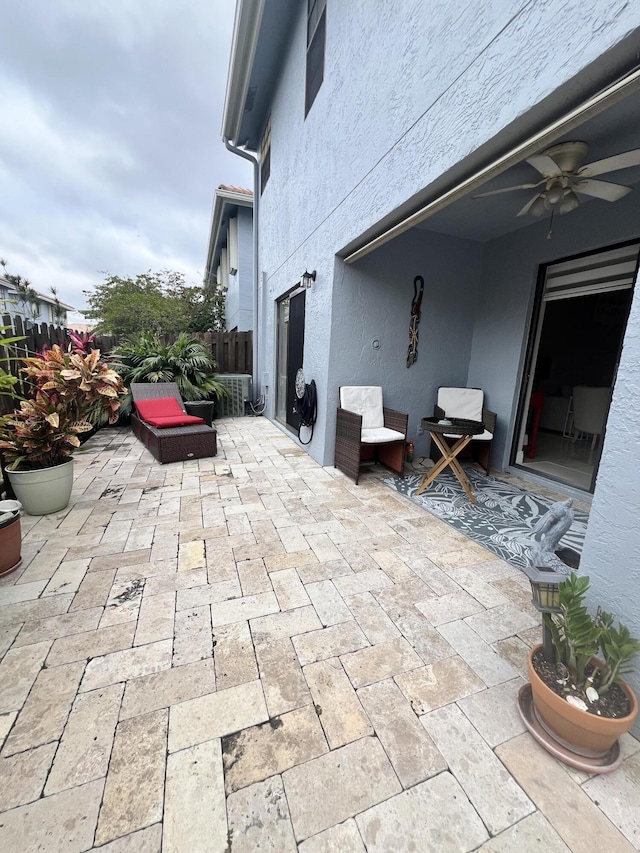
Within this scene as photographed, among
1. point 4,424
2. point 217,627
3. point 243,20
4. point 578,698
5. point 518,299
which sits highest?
point 243,20

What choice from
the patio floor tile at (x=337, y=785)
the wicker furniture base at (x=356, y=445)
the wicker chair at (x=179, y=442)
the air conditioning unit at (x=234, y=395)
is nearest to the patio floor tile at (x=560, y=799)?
the patio floor tile at (x=337, y=785)

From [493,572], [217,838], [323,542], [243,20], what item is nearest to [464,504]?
[493,572]

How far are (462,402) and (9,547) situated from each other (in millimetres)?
4512

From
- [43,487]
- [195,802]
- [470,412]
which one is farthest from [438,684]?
[470,412]

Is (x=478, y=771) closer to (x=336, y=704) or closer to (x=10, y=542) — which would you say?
(x=336, y=704)

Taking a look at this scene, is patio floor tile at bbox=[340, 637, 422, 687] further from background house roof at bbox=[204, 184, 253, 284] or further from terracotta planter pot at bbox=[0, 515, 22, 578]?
background house roof at bbox=[204, 184, 253, 284]

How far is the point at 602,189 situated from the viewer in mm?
2334

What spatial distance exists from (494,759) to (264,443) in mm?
4389

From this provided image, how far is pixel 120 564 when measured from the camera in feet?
7.12

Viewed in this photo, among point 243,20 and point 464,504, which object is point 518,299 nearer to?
point 464,504

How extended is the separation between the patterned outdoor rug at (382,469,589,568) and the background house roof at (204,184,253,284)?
28.5 feet

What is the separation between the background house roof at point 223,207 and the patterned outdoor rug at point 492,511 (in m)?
8.68

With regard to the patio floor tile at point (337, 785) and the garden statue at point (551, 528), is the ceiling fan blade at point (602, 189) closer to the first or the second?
the garden statue at point (551, 528)

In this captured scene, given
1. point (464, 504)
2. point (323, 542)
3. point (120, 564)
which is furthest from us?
point (464, 504)
